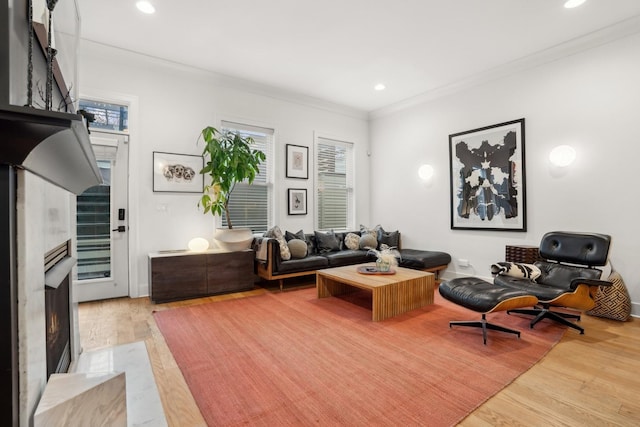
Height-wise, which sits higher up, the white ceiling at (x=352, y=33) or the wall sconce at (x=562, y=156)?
the white ceiling at (x=352, y=33)

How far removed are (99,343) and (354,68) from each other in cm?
427

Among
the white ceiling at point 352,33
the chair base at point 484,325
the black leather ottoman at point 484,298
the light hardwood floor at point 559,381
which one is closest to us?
the light hardwood floor at point 559,381

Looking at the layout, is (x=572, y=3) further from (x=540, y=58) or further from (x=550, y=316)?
(x=550, y=316)

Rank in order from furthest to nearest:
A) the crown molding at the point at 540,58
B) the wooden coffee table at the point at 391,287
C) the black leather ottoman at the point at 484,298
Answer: the crown molding at the point at 540,58 → the wooden coffee table at the point at 391,287 → the black leather ottoman at the point at 484,298

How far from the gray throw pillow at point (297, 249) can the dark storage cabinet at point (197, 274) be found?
565 millimetres

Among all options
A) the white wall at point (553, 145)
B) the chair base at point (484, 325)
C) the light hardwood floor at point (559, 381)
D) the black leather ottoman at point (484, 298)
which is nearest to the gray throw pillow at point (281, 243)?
the light hardwood floor at point (559, 381)

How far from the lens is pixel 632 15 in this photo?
3248mm

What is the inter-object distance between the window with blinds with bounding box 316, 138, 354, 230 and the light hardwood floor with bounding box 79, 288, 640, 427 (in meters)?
3.50

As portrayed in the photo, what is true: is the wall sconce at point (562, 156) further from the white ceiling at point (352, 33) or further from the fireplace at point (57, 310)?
the fireplace at point (57, 310)

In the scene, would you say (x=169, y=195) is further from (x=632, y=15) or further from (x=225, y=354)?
(x=632, y=15)

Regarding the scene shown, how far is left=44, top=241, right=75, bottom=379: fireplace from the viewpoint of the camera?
144 centimetres

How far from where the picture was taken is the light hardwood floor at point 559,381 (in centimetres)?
172

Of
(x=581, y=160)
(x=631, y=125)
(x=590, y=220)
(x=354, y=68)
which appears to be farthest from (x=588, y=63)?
(x=354, y=68)

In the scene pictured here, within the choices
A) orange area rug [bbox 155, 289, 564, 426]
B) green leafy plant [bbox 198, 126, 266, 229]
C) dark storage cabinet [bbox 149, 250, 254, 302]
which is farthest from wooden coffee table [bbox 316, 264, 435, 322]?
green leafy plant [bbox 198, 126, 266, 229]
